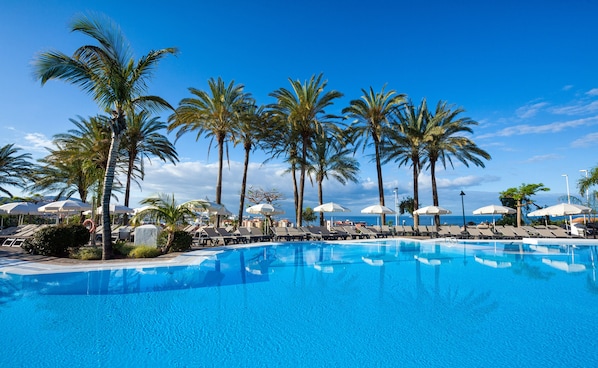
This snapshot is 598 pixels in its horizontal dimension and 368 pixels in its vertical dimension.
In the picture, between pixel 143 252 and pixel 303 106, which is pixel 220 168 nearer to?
pixel 303 106

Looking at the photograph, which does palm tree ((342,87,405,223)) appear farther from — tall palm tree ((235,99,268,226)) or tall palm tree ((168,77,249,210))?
tall palm tree ((168,77,249,210))

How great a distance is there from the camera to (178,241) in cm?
1352

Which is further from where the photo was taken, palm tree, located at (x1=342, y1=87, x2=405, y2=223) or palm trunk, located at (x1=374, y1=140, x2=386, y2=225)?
palm trunk, located at (x1=374, y1=140, x2=386, y2=225)

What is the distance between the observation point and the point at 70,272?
8.92m

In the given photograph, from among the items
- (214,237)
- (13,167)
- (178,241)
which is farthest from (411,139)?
(13,167)

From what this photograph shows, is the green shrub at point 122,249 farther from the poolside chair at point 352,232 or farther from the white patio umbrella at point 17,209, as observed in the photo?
the poolside chair at point 352,232

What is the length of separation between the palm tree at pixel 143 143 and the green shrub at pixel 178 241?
10232 mm

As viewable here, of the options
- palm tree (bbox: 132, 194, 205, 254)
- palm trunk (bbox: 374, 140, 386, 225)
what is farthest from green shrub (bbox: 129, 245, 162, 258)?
palm trunk (bbox: 374, 140, 386, 225)

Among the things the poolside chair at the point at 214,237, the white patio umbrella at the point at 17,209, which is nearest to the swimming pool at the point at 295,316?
the poolside chair at the point at 214,237

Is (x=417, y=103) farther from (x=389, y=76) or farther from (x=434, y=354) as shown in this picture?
(x=434, y=354)

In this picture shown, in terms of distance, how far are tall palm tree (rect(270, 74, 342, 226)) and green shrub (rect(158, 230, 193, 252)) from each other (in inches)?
410

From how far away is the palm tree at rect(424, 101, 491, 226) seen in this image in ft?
78.5

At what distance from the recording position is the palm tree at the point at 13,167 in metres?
23.1

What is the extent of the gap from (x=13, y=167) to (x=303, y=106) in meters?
22.4
